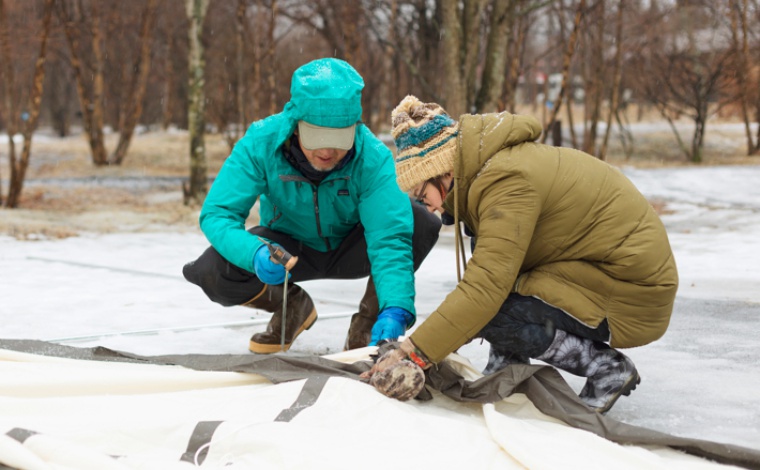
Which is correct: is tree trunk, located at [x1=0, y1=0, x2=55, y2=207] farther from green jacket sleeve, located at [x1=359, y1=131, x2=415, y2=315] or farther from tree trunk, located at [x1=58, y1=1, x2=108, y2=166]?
green jacket sleeve, located at [x1=359, y1=131, x2=415, y2=315]

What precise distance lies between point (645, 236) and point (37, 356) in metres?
1.94

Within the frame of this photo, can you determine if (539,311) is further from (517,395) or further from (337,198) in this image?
(337,198)

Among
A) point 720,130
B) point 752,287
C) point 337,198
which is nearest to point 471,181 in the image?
point 337,198

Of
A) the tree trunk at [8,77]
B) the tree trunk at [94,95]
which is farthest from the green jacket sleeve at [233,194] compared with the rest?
the tree trunk at [94,95]

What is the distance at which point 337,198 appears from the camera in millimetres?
2908

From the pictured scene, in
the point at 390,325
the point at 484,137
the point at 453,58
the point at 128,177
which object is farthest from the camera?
the point at 128,177

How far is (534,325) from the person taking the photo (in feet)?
7.78

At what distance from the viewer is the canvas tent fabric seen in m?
1.84

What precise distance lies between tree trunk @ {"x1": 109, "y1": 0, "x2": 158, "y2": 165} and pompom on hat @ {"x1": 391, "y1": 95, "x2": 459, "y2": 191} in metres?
11.5

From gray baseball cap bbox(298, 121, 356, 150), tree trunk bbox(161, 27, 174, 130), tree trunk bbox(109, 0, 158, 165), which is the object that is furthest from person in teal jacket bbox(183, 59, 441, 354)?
tree trunk bbox(161, 27, 174, 130)

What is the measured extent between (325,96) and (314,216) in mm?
551

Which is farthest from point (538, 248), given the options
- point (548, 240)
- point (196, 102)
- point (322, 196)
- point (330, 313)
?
point (196, 102)

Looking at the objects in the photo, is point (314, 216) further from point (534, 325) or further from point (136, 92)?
point (136, 92)

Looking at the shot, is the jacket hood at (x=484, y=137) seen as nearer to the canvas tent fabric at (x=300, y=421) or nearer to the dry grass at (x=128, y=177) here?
the canvas tent fabric at (x=300, y=421)
